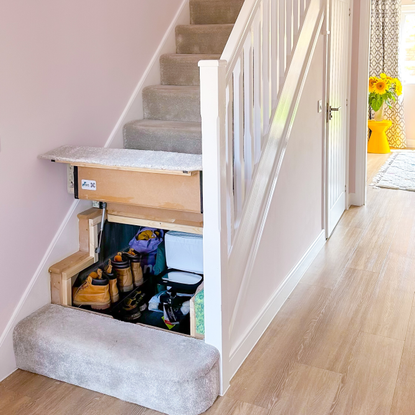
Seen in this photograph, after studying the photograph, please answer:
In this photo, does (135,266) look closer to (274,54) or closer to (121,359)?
(121,359)

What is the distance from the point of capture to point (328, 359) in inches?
93.2

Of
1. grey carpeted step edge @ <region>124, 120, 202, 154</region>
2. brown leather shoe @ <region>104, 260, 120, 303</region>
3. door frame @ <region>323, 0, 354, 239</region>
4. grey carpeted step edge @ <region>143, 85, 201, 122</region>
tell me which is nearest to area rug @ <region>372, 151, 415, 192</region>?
door frame @ <region>323, 0, 354, 239</region>

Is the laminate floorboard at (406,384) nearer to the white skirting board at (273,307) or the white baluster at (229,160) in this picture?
the white skirting board at (273,307)

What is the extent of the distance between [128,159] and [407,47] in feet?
20.7

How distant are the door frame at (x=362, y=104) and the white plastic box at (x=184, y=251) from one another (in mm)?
2444

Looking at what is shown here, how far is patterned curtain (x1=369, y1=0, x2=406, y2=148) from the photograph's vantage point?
6875 mm

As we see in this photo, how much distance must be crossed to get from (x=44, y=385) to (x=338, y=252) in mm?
2186

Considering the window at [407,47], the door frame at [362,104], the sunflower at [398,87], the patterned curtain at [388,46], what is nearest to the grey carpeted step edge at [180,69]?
the door frame at [362,104]

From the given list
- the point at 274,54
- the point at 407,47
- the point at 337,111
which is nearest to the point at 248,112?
the point at 274,54

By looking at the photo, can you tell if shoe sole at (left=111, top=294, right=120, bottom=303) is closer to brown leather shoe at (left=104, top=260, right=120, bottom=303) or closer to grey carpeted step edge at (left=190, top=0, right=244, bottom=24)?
brown leather shoe at (left=104, top=260, right=120, bottom=303)

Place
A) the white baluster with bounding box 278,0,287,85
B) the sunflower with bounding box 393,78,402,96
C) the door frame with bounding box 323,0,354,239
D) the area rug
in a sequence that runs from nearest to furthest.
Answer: the white baluster with bounding box 278,0,287,85
the door frame with bounding box 323,0,354,239
the area rug
the sunflower with bounding box 393,78,402,96

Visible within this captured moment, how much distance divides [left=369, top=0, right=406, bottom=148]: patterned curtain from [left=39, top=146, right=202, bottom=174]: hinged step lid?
5.66m

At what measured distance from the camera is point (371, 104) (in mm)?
6785

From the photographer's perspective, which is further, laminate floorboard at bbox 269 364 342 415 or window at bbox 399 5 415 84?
window at bbox 399 5 415 84
